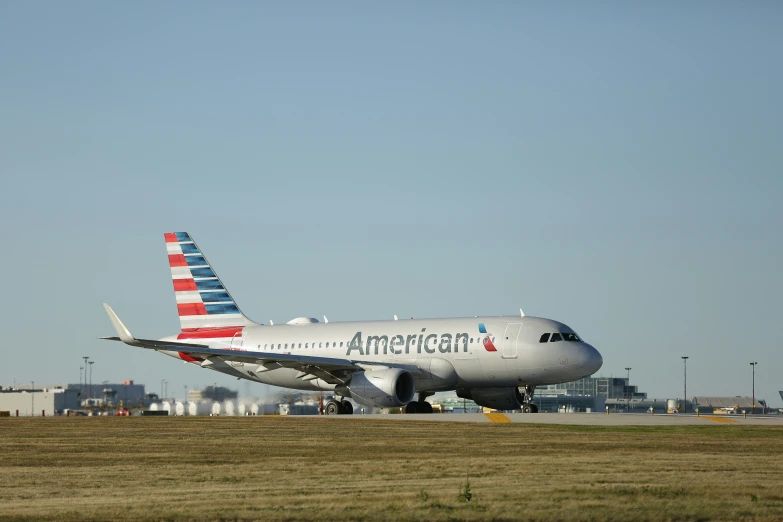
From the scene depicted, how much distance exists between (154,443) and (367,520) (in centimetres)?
1698

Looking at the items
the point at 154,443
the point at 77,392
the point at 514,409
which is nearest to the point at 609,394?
the point at 77,392

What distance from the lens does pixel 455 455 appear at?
929 inches

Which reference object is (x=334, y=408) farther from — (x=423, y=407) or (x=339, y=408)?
(x=423, y=407)

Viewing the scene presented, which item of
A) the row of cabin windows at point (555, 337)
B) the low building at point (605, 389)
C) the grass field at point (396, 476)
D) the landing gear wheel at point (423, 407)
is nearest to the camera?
the grass field at point (396, 476)

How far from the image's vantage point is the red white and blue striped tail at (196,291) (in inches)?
2530

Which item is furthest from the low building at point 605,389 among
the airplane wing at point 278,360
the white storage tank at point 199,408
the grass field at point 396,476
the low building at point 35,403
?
the grass field at point 396,476

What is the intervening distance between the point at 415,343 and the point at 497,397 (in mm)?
5183

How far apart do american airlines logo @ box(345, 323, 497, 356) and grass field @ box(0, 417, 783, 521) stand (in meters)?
20.9

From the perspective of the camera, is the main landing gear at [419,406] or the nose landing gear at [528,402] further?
the main landing gear at [419,406]

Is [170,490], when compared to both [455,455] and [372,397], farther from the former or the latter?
[372,397]

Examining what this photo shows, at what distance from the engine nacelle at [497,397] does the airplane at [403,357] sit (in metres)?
0.05

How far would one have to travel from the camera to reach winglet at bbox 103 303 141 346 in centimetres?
5469

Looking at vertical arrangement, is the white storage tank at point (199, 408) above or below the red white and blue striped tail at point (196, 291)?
below

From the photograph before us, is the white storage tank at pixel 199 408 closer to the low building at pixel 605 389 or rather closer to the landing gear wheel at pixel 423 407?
the landing gear wheel at pixel 423 407
